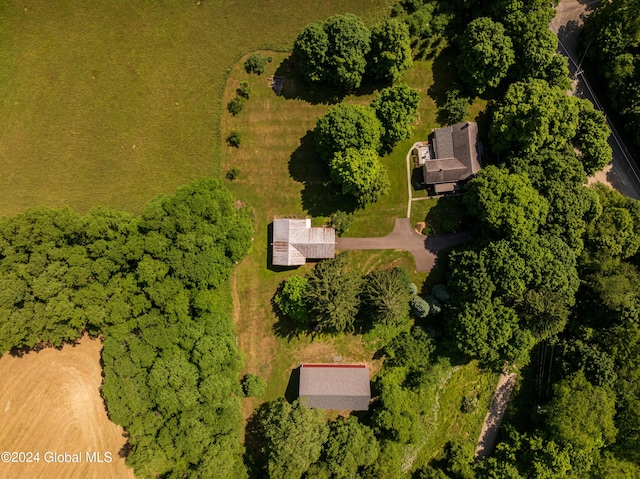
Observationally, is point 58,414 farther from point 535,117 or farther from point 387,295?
point 535,117

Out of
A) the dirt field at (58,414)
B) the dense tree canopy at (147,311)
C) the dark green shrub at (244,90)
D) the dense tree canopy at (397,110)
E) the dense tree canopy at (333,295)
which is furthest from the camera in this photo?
the dark green shrub at (244,90)

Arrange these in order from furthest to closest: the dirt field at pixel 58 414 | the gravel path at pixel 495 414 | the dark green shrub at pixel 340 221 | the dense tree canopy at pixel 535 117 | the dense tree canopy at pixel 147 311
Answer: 1. the gravel path at pixel 495 414
2. the dark green shrub at pixel 340 221
3. the dirt field at pixel 58 414
4. the dense tree canopy at pixel 535 117
5. the dense tree canopy at pixel 147 311

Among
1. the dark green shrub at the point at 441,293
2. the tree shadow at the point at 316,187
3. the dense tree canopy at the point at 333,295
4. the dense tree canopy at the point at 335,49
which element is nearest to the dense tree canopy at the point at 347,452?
the dense tree canopy at the point at 333,295

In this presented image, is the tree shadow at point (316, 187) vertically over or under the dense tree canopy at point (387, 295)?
over

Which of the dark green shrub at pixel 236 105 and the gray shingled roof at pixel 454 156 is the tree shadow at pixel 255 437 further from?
the dark green shrub at pixel 236 105

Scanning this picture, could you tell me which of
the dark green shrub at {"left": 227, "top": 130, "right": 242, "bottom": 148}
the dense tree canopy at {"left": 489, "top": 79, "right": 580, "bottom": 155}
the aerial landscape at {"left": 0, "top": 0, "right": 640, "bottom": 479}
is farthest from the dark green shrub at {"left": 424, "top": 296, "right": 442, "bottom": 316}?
the dark green shrub at {"left": 227, "top": 130, "right": 242, "bottom": 148}

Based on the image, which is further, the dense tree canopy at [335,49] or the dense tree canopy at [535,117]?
the dense tree canopy at [335,49]

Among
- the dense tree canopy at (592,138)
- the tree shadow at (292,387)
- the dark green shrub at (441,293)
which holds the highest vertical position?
the dense tree canopy at (592,138)
